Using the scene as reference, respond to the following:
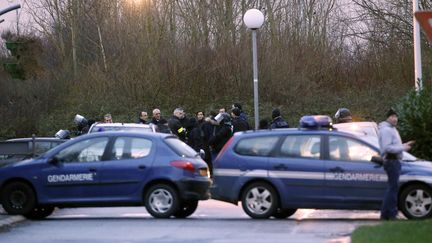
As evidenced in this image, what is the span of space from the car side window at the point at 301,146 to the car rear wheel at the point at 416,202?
155 cm

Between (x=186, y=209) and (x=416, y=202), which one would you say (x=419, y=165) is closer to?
(x=416, y=202)

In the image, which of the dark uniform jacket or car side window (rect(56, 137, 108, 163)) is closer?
car side window (rect(56, 137, 108, 163))

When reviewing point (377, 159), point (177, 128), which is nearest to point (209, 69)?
point (177, 128)

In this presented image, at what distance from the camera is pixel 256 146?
16.9m

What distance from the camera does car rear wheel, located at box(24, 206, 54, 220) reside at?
1759 centimetres

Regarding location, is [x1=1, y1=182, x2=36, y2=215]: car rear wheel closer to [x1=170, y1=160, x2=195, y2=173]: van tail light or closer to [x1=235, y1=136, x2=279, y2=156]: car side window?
[x1=170, y1=160, x2=195, y2=173]: van tail light

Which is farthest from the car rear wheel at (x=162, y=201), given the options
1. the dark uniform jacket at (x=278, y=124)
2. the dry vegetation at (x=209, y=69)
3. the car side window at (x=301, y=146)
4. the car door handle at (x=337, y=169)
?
the dry vegetation at (x=209, y=69)

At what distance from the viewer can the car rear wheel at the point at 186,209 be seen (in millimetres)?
17281

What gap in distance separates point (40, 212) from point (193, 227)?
3.83m

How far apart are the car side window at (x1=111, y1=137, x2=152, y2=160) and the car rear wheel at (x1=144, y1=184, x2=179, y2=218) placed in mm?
669

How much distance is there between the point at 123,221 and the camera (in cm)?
1655

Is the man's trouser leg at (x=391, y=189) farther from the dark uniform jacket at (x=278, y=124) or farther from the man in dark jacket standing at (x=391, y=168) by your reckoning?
the dark uniform jacket at (x=278, y=124)

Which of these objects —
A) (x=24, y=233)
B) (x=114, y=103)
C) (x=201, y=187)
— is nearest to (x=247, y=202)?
(x=201, y=187)

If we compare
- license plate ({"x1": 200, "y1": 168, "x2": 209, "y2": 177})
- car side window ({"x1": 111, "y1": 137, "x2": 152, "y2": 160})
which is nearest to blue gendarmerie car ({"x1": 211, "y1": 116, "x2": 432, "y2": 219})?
license plate ({"x1": 200, "y1": 168, "x2": 209, "y2": 177})
